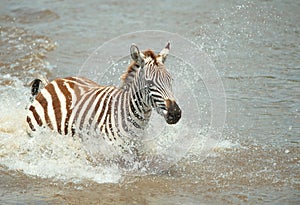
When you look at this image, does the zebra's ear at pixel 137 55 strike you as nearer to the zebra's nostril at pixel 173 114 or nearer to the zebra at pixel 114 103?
the zebra at pixel 114 103

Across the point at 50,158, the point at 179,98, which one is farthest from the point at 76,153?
the point at 179,98

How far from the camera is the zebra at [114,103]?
20.0 feet

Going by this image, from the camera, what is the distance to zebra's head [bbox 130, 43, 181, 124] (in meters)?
5.87

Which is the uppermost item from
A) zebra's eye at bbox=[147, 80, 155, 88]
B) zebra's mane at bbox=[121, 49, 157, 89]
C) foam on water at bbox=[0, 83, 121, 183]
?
zebra's mane at bbox=[121, 49, 157, 89]

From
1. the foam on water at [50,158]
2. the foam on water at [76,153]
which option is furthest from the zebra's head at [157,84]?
the foam on water at [50,158]

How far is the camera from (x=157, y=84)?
607 cm

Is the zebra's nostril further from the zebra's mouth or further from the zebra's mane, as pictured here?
the zebra's mane

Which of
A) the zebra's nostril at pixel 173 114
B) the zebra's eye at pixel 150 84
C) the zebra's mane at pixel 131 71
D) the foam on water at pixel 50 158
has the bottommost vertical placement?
the foam on water at pixel 50 158

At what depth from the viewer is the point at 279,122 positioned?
8367 mm

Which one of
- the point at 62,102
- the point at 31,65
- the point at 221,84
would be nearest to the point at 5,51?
the point at 31,65

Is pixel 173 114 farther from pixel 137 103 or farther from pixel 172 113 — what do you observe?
pixel 137 103

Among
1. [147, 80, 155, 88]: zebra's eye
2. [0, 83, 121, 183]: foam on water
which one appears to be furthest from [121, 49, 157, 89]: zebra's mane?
[0, 83, 121, 183]: foam on water

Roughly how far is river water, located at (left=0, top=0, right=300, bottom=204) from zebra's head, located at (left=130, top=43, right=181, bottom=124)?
0.67m

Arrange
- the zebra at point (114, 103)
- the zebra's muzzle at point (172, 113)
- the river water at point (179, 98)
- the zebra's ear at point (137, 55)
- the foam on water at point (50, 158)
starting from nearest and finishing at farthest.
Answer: the zebra's muzzle at point (172, 113)
the zebra at point (114, 103)
the zebra's ear at point (137, 55)
the river water at point (179, 98)
the foam on water at point (50, 158)
